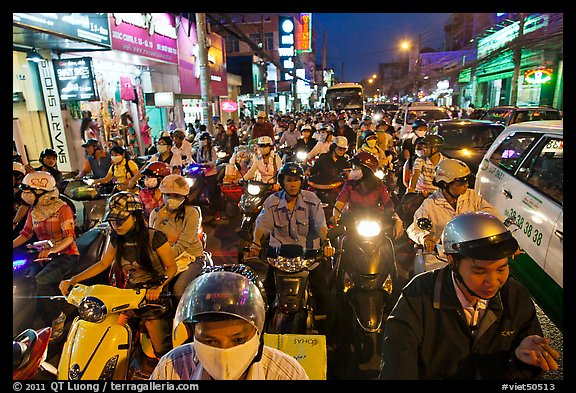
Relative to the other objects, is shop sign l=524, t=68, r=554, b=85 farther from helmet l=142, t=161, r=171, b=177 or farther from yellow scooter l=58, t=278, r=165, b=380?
yellow scooter l=58, t=278, r=165, b=380

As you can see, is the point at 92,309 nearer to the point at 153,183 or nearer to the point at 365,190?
the point at 153,183

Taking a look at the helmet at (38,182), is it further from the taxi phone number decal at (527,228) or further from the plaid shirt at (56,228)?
the taxi phone number decal at (527,228)

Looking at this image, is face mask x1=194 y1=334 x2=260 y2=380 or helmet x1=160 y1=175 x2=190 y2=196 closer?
face mask x1=194 y1=334 x2=260 y2=380

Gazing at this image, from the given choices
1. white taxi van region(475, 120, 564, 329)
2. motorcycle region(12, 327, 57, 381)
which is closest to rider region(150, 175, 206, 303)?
motorcycle region(12, 327, 57, 381)

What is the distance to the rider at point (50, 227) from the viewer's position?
436cm

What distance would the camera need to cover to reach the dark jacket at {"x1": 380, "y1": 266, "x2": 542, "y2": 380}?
1957mm

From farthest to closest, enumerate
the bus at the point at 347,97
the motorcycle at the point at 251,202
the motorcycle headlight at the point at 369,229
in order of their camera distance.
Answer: the bus at the point at 347,97, the motorcycle at the point at 251,202, the motorcycle headlight at the point at 369,229

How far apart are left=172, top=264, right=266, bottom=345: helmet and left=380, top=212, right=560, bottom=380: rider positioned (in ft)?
2.51

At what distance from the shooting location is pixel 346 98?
32875mm

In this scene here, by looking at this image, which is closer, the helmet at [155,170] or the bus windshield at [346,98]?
the helmet at [155,170]

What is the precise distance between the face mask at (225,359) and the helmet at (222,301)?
0.36 ft

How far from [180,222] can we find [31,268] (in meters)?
1.76

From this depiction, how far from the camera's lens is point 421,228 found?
3691 mm

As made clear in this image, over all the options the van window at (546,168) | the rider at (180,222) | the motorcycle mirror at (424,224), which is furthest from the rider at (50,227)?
the van window at (546,168)
